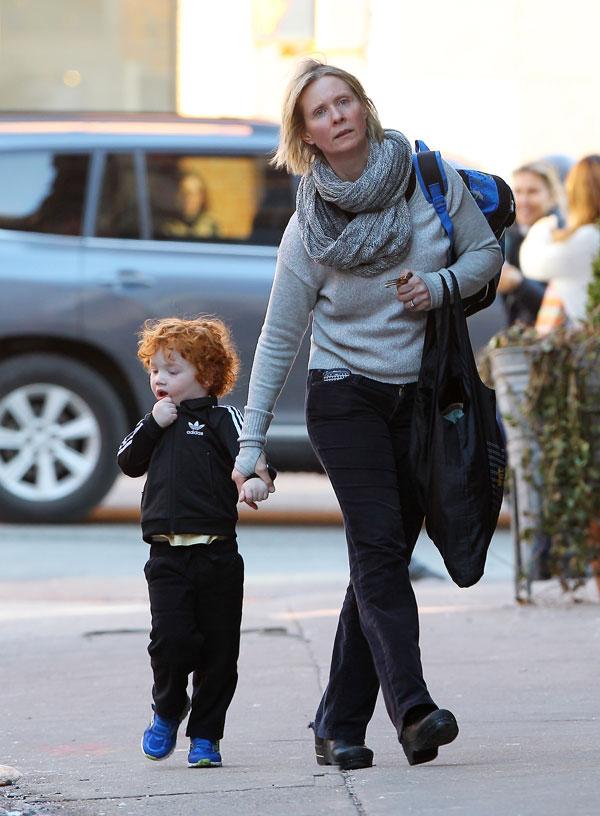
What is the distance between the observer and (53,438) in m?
9.27

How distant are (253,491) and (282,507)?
262 inches

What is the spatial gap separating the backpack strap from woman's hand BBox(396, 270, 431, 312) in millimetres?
188

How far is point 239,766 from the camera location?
427 centimetres

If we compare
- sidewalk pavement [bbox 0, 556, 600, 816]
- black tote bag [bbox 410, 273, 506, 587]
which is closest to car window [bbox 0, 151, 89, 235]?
sidewalk pavement [bbox 0, 556, 600, 816]

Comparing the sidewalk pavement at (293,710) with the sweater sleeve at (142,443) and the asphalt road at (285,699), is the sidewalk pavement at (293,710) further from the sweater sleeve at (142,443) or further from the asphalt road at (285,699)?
the sweater sleeve at (142,443)

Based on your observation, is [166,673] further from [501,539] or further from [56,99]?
[56,99]

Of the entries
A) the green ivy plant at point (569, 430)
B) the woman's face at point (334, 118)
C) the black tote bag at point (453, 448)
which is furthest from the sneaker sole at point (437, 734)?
the green ivy plant at point (569, 430)

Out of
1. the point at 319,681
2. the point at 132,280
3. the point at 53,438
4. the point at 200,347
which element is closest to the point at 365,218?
the point at 200,347

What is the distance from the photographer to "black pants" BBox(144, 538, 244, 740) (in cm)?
420

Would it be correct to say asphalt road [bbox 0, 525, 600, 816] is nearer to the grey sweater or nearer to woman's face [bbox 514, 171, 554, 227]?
the grey sweater

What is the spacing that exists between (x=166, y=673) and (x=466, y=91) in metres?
9.78

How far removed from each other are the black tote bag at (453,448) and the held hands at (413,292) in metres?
0.06

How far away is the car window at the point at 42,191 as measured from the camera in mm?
9430

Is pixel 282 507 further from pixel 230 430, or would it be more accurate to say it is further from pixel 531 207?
pixel 230 430
